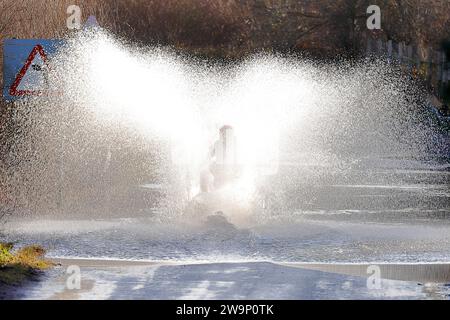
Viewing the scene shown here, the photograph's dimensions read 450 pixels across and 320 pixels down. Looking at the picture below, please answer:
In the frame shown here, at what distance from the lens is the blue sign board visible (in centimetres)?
2262

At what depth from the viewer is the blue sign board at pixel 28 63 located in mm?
22625

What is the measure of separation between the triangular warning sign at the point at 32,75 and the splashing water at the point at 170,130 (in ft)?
4.44

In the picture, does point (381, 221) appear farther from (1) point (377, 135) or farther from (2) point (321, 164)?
(1) point (377, 135)

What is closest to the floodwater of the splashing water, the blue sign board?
the splashing water

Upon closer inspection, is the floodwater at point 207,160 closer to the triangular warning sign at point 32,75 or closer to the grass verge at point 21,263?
the grass verge at point 21,263

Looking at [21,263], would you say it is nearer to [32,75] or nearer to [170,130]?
[32,75]

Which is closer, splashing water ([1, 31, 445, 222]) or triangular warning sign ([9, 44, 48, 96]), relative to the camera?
splashing water ([1, 31, 445, 222])

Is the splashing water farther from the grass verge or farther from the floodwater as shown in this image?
the grass verge

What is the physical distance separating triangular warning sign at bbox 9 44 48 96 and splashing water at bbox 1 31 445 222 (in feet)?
4.44

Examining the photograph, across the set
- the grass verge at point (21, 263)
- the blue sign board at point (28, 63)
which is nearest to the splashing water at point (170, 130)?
the blue sign board at point (28, 63)

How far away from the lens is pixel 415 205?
21.4 metres

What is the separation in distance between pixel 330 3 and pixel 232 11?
504 cm

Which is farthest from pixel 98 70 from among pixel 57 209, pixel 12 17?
pixel 57 209

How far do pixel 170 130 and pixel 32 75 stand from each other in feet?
39.0
